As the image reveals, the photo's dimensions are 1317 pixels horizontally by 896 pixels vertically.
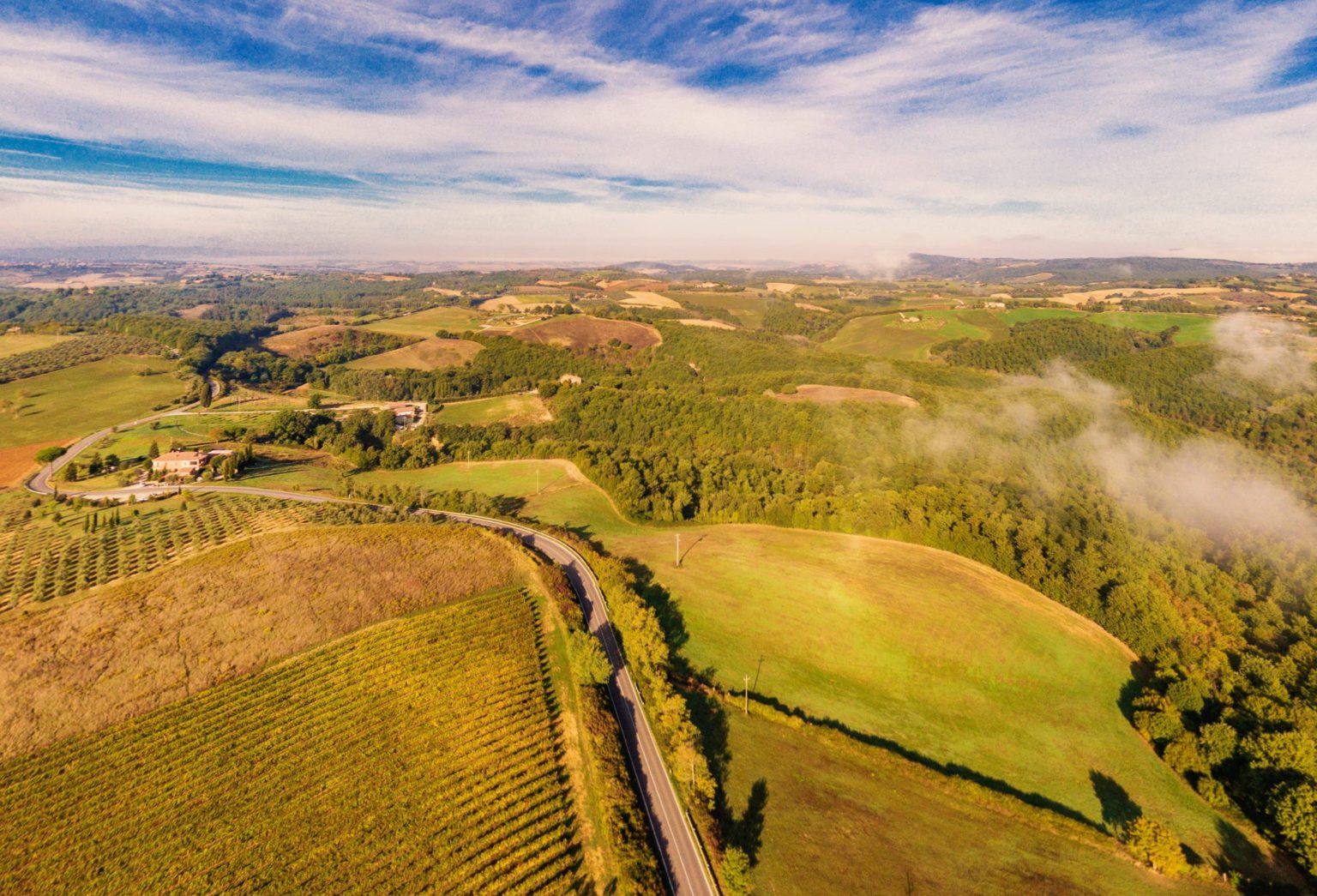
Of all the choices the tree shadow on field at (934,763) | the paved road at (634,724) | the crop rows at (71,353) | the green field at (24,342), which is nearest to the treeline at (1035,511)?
the tree shadow on field at (934,763)

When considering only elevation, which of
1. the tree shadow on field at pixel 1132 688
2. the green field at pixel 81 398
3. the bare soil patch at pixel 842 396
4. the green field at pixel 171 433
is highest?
the bare soil patch at pixel 842 396

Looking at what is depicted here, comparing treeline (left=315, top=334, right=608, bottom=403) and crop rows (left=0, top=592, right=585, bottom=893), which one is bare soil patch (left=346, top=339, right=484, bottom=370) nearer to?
treeline (left=315, top=334, right=608, bottom=403)

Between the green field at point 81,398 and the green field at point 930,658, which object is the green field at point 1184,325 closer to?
the green field at point 930,658

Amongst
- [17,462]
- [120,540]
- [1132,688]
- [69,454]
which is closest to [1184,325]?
[1132,688]

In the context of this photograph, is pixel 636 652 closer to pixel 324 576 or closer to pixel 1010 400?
pixel 324 576

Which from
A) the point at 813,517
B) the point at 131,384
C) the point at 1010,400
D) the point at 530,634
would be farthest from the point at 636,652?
the point at 131,384

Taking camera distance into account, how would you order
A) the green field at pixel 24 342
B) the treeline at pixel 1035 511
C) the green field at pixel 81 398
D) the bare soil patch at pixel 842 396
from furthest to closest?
the green field at pixel 24 342
the bare soil patch at pixel 842 396
the green field at pixel 81 398
the treeline at pixel 1035 511
